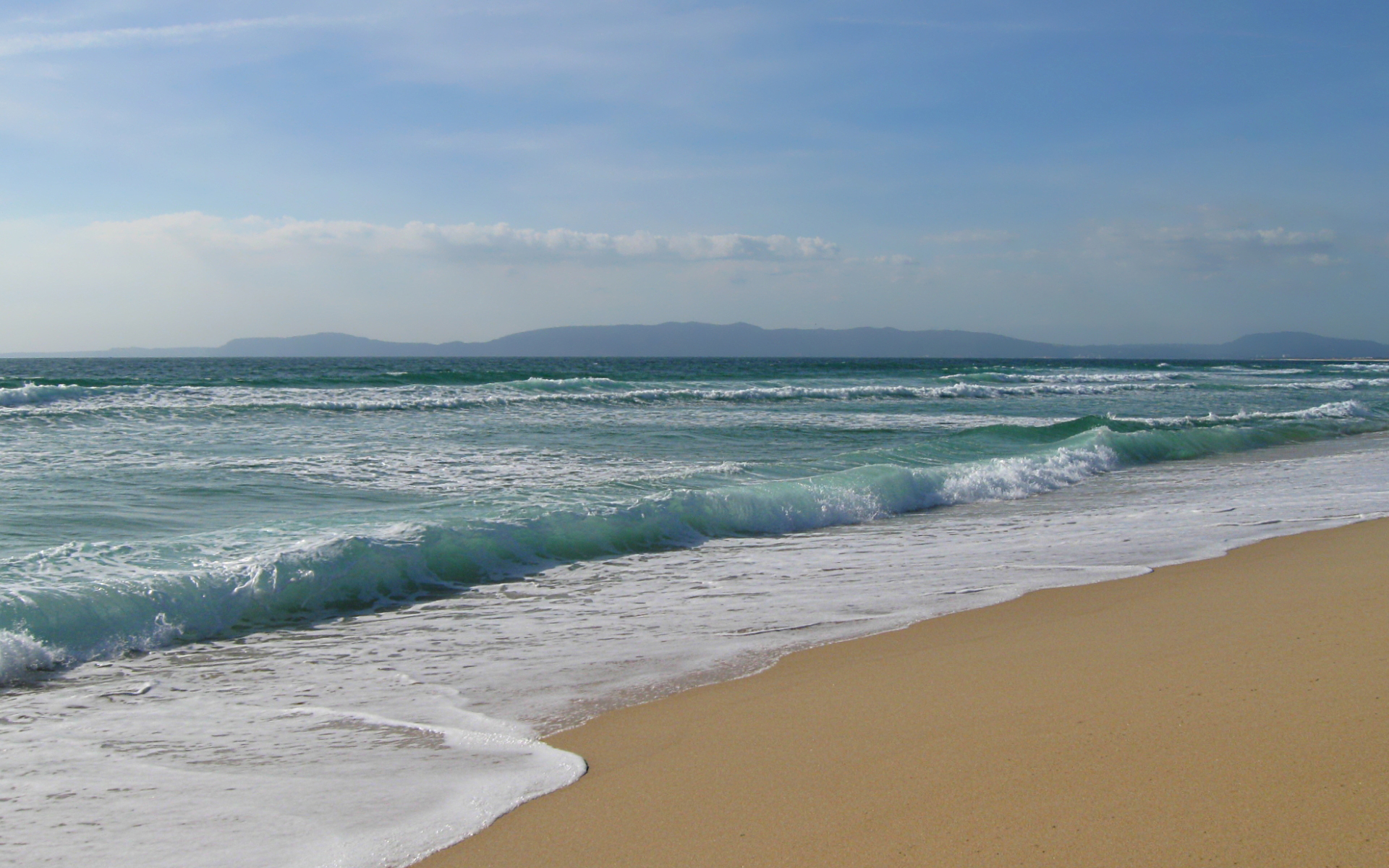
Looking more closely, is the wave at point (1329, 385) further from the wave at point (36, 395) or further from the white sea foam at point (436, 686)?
the wave at point (36, 395)

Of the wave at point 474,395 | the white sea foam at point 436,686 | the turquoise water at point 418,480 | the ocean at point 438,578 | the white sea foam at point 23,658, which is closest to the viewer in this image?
the white sea foam at point 436,686

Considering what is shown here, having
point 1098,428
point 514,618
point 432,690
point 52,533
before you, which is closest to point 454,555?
point 514,618

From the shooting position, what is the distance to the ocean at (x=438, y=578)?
2.70 meters

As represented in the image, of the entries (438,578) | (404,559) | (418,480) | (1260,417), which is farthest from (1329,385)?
(404,559)

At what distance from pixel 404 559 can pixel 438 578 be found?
0.28 metres

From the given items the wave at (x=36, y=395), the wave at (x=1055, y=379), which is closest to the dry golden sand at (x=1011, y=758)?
the wave at (x=36, y=395)

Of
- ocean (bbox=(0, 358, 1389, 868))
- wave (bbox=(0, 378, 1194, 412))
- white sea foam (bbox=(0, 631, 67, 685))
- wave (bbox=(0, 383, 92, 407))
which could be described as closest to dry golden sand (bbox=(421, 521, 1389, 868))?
ocean (bbox=(0, 358, 1389, 868))

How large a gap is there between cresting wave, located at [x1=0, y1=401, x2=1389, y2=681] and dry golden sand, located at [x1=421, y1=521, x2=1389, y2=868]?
2.89 m

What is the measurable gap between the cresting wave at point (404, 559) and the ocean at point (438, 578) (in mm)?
22

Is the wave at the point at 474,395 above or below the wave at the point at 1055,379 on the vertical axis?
below

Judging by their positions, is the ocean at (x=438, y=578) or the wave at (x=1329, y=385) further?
the wave at (x=1329, y=385)

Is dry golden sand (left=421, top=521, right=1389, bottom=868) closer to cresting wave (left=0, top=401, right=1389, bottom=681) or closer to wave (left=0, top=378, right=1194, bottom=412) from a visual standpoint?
cresting wave (left=0, top=401, right=1389, bottom=681)

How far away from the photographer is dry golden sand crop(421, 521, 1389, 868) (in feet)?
6.84

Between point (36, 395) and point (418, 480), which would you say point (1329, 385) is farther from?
point (36, 395)
